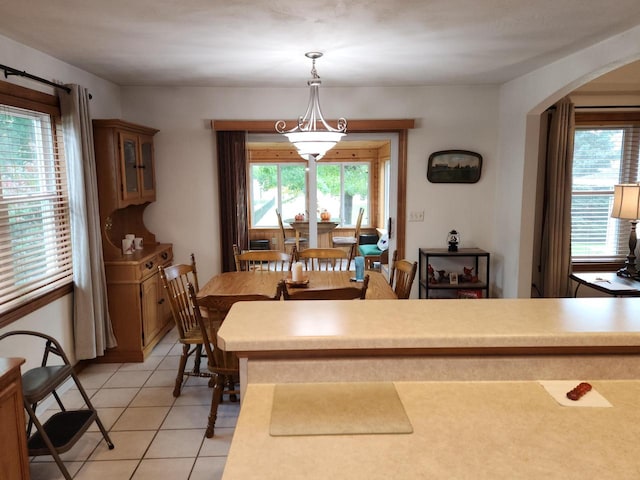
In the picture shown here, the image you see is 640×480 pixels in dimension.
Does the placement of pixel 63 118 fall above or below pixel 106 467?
→ above

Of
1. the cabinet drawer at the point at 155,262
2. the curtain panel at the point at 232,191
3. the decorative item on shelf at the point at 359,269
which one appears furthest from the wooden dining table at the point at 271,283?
the curtain panel at the point at 232,191

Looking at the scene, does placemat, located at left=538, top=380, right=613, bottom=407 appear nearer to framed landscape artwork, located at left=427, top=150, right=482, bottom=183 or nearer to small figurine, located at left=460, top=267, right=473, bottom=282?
small figurine, located at left=460, top=267, right=473, bottom=282

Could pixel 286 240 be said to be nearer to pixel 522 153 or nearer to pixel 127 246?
pixel 127 246

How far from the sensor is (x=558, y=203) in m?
4.47

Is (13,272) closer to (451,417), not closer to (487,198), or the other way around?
(451,417)

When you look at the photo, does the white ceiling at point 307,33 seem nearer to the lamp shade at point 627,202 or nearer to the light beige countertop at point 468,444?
the lamp shade at point 627,202

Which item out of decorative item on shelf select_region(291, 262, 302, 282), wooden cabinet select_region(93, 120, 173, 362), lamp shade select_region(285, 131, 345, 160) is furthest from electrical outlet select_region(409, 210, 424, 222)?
wooden cabinet select_region(93, 120, 173, 362)

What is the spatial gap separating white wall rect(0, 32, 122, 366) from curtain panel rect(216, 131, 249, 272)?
1225 millimetres

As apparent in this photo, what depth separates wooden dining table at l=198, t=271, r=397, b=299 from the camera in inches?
127

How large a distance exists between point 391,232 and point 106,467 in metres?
3.41

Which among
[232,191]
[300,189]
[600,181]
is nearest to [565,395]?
[232,191]

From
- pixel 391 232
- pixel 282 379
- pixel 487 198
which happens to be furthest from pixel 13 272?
pixel 487 198

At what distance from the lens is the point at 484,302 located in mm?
1689

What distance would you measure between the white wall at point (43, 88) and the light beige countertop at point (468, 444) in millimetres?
2270
